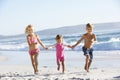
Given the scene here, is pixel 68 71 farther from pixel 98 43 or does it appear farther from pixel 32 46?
pixel 98 43

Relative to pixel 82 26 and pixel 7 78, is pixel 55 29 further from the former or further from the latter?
pixel 7 78

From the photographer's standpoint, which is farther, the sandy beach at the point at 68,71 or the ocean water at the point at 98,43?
the ocean water at the point at 98,43

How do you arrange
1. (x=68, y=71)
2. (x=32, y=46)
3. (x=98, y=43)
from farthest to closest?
(x=98, y=43)
(x=68, y=71)
(x=32, y=46)

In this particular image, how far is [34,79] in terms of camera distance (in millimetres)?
7578

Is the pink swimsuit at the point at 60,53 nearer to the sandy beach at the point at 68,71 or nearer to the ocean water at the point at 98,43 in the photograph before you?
the sandy beach at the point at 68,71

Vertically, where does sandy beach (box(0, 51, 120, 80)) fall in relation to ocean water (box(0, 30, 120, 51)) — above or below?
below

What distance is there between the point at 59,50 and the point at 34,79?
1.55 m

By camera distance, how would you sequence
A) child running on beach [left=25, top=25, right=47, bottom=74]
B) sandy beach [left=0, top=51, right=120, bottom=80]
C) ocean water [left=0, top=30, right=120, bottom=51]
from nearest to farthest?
sandy beach [left=0, top=51, right=120, bottom=80]
child running on beach [left=25, top=25, right=47, bottom=74]
ocean water [left=0, top=30, right=120, bottom=51]

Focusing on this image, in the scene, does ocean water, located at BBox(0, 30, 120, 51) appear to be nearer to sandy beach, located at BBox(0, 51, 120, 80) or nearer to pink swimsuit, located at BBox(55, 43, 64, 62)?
sandy beach, located at BBox(0, 51, 120, 80)

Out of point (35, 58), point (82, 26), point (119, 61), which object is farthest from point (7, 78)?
point (82, 26)

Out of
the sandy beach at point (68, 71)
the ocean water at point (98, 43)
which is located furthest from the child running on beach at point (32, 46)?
the ocean water at point (98, 43)

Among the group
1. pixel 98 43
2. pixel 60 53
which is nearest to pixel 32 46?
pixel 60 53

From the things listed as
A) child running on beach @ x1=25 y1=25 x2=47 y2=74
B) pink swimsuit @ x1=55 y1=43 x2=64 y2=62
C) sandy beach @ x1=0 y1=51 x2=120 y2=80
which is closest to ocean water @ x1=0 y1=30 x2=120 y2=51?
sandy beach @ x1=0 y1=51 x2=120 y2=80

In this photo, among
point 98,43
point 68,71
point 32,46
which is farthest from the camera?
point 98,43
